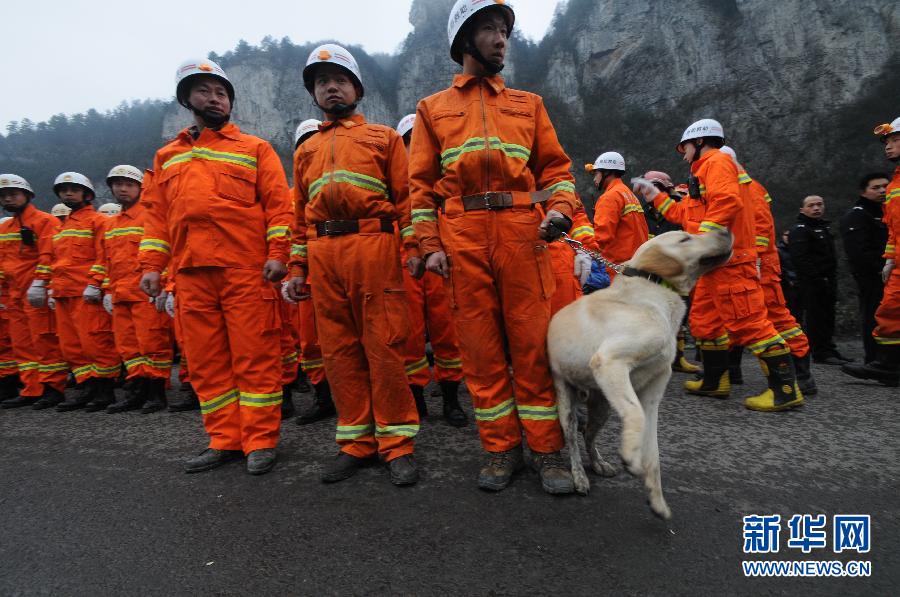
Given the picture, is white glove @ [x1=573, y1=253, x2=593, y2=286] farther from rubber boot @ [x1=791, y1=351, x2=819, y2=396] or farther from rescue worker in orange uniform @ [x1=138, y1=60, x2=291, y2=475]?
rubber boot @ [x1=791, y1=351, x2=819, y2=396]

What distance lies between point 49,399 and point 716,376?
7.55 m

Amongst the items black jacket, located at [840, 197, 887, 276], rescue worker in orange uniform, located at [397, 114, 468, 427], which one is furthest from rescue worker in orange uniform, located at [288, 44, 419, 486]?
black jacket, located at [840, 197, 887, 276]

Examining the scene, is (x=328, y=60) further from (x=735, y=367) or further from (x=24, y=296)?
(x=24, y=296)

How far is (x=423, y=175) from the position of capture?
2.57 metres

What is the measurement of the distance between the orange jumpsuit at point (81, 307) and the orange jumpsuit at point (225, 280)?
311 centimetres

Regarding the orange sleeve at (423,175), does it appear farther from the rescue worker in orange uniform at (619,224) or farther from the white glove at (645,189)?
the rescue worker in orange uniform at (619,224)

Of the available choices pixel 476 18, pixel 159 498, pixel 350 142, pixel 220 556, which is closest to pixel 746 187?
pixel 476 18

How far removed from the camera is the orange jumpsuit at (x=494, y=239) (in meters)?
2.37

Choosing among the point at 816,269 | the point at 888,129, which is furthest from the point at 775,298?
the point at 816,269

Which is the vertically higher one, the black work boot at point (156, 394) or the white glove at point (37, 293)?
the white glove at point (37, 293)

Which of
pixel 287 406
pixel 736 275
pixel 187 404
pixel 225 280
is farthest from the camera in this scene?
pixel 187 404

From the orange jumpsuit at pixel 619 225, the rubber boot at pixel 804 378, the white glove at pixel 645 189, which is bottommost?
the rubber boot at pixel 804 378

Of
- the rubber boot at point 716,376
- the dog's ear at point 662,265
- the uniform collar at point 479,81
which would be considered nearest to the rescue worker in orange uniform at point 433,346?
the uniform collar at point 479,81

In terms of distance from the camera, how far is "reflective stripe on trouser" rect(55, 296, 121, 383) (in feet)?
16.8
